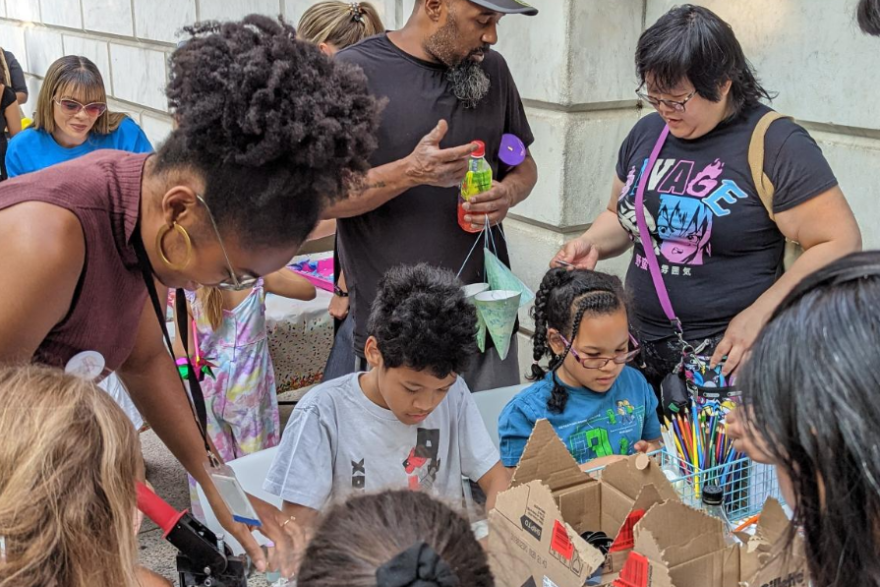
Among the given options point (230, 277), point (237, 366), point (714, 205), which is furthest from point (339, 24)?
point (230, 277)

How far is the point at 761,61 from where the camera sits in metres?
3.65

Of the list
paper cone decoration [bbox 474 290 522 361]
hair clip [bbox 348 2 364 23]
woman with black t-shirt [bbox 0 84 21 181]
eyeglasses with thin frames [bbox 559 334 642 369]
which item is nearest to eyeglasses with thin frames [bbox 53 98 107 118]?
hair clip [bbox 348 2 364 23]

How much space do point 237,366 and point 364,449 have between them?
1402mm

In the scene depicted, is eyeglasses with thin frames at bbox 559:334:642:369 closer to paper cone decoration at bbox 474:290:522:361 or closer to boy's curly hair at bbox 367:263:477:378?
paper cone decoration at bbox 474:290:522:361

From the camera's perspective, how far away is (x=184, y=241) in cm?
160

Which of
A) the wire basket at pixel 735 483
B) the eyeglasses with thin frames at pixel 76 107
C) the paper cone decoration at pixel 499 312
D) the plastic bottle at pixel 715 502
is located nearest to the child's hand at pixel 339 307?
the paper cone decoration at pixel 499 312

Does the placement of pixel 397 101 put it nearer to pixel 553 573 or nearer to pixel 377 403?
pixel 377 403

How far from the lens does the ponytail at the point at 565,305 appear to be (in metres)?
2.68

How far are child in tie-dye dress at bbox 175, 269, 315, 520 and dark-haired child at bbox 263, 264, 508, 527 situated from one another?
126 cm

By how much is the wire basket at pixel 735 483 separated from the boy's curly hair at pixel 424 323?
1.58ft

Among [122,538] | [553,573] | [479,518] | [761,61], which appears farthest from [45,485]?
[761,61]

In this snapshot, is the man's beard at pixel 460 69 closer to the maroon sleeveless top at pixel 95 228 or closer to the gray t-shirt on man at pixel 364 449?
the gray t-shirt on man at pixel 364 449

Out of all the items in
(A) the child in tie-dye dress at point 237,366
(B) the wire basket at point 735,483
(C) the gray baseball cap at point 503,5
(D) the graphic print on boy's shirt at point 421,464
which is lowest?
(A) the child in tie-dye dress at point 237,366

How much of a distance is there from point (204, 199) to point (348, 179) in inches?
10.3
